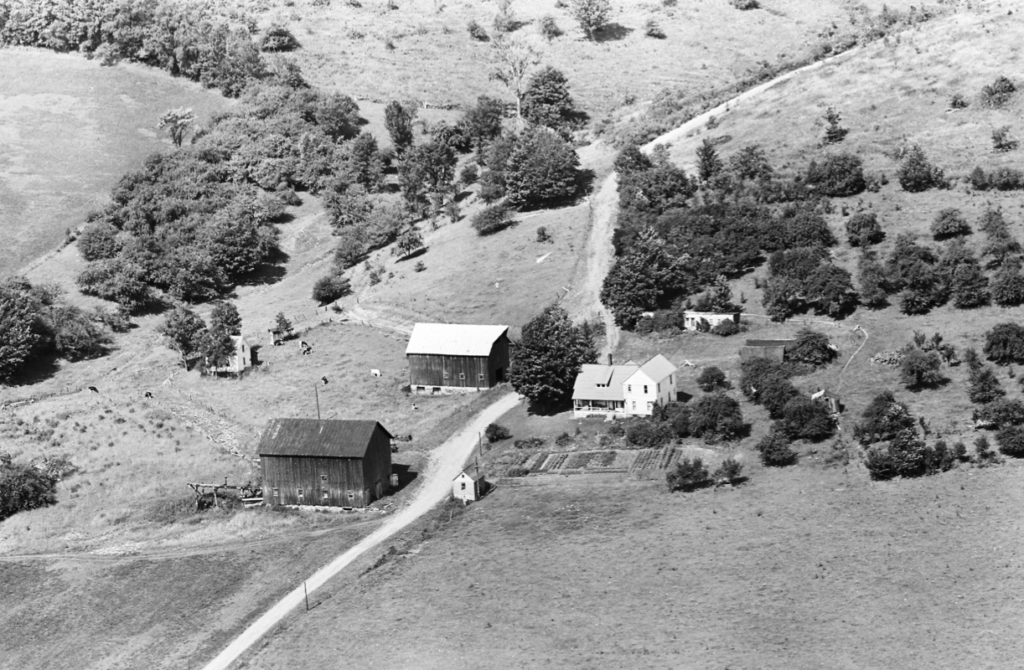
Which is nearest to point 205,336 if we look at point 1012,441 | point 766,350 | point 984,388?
point 766,350

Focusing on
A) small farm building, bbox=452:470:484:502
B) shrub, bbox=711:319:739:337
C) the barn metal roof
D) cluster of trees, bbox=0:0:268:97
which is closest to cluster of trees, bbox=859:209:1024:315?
shrub, bbox=711:319:739:337

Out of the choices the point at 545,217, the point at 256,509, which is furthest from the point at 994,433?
the point at 545,217

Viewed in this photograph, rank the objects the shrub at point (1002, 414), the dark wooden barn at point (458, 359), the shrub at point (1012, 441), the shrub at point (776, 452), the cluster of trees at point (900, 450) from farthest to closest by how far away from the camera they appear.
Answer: the dark wooden barn at point (458, 359)
the shrub at point (776, 452)
the shrub at point (1002, 414)
the shrub at point (1012, 441)
the cluster of trees at point (900, 450)

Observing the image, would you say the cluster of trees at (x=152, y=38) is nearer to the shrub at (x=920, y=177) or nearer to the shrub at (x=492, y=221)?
the shrub at (x=492, y=221)

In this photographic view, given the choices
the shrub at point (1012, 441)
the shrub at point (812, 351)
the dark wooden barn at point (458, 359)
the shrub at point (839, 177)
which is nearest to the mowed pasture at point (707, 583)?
the shrub at point (1012, 441)

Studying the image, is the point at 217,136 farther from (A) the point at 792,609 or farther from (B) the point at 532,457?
(A) the point at 792,609

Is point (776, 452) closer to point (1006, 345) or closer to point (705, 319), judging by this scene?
point (1006, 345)

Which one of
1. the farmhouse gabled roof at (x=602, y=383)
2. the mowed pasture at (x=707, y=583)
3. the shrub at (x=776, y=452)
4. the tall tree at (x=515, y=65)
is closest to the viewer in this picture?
the mowed pasture at (x=707, y=583)

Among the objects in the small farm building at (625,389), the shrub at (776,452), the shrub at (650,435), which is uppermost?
the small farm building at (625,389)
